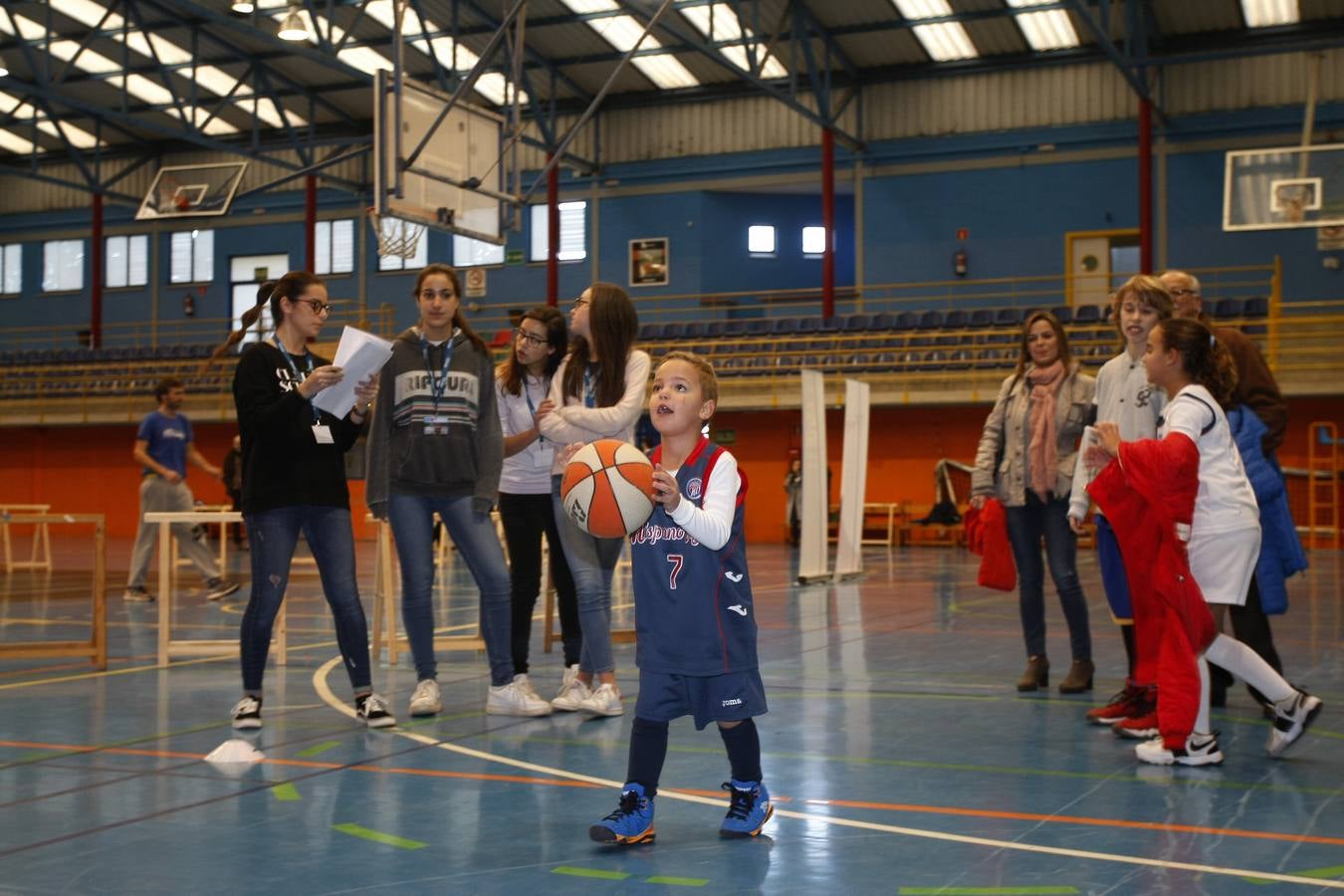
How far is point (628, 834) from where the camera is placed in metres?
3.53

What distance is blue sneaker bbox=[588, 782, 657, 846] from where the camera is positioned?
3.51 meters

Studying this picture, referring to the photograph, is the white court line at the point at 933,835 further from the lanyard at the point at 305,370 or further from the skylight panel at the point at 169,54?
the skylight panel at the point at 169,54

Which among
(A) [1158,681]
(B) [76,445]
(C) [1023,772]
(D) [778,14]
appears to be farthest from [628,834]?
(B) [76,445]

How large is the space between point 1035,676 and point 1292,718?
1.70 m

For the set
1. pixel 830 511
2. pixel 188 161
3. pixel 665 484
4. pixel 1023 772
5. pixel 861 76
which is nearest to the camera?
pixel 665 484

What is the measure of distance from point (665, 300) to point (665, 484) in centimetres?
2474

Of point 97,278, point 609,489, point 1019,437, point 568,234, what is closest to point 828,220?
point 568,234

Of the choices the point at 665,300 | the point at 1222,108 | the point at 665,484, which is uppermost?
the point at 1222,108

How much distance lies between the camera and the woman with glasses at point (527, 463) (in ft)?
19.3

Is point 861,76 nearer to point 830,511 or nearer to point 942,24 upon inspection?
point 942,24

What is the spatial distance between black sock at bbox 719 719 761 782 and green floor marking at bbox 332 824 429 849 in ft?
2.73

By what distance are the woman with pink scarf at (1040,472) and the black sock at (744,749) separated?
108 inches

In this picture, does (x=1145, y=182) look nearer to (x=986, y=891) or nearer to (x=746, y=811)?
(x=746, y=811)

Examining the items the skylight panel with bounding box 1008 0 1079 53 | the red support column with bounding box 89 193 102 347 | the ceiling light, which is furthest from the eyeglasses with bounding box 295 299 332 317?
the red support column with bounding box 89 193 102 347
